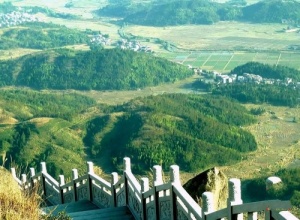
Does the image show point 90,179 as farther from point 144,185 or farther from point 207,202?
point 207,202

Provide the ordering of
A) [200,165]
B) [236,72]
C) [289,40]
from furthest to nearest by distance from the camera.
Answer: [289,40] < [236,72] < [200,165]

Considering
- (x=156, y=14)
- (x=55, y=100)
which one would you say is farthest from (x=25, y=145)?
(x=156, y=14)

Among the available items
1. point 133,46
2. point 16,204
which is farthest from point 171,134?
point 133,46

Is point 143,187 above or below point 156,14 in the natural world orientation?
above

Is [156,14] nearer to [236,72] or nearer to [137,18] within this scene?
[137,18]

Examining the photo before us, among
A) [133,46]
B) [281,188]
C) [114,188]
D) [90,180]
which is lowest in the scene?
[133,46]

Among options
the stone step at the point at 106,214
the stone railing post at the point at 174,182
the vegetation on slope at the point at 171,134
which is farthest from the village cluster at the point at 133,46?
the stone railing post at the point at 174,182
